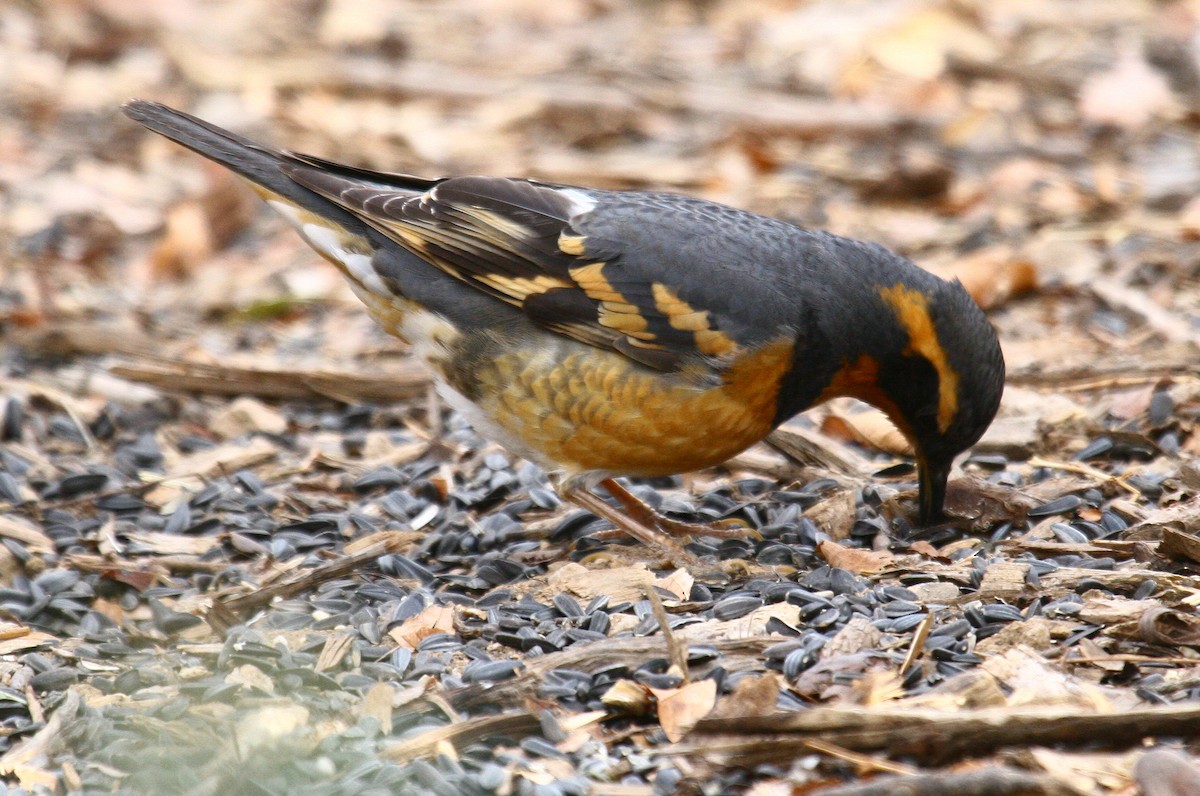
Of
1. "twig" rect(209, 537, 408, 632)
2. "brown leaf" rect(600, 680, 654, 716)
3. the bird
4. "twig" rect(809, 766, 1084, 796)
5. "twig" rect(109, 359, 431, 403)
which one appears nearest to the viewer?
"twig" rect(809, 766, 1084, 796)

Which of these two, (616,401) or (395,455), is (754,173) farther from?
(616,401)

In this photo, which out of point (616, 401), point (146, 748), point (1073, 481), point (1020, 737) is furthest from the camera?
point (1073, 481)

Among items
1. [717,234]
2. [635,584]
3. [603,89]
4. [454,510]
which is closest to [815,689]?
[635,584]

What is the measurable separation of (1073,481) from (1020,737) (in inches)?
92.4

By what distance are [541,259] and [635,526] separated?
1.14 metres

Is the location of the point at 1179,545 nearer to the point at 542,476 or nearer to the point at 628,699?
the point at 628,699

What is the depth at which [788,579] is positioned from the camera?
17.5 feet

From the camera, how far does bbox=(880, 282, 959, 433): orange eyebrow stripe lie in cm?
545

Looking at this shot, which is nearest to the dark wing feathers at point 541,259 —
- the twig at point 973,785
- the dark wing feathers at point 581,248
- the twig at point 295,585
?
the dark wing feathers at point 581,248

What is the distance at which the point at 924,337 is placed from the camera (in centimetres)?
546

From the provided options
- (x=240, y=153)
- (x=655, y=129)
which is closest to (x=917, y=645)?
(x=240, y=153)

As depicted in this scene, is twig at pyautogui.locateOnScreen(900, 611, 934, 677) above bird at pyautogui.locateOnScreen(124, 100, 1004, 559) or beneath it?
beneath

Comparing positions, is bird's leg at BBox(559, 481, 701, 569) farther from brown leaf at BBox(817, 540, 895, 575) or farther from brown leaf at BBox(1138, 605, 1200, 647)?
brown leaf at BBox(1138, 605, 1200, 647)

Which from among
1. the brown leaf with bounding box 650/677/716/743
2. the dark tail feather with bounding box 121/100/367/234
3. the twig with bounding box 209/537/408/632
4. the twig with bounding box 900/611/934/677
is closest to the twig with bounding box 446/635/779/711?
the brown leaf with bounding box 650/677/716/743
